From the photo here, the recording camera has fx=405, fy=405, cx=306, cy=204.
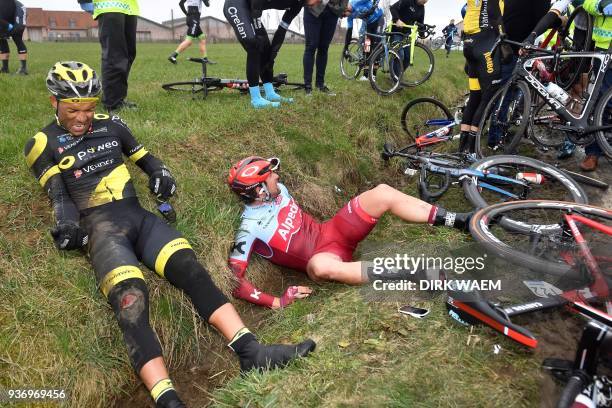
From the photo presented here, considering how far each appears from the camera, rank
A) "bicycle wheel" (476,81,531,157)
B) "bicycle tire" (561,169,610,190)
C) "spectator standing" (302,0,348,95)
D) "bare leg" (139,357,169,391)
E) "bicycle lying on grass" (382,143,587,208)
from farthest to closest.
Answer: "spectator standing" (302,0,348,95) → "bicycle wheel" (476,81,531,157) → "bicycle tire" (561,169,610,190) → "bicycle lying on grass" (382,143,587,208) → "bare leg" (139,357,169,391)

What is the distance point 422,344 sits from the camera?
2.89m

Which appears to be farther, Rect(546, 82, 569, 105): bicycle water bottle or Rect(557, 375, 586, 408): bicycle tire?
Rect(546, 82, 569, 105): bicycle water bottle

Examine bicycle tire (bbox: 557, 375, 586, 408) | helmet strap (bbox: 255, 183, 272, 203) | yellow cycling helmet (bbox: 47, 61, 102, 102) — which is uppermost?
yellow cycling helmet (bbox: 47, 61, 102, 102)

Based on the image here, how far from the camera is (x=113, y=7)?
5.75 meters

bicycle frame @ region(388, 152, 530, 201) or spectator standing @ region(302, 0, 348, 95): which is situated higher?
spectator standing @ region(302, 0, 348, 95)

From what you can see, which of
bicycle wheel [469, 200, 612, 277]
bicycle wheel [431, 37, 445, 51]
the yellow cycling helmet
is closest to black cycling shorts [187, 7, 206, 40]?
the yellow cycling helmet

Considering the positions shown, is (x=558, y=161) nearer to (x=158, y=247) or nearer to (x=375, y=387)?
(x=375, y=387)

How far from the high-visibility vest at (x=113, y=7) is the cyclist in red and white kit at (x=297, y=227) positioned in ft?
11.1

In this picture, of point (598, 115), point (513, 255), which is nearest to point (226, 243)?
point (513, 255)

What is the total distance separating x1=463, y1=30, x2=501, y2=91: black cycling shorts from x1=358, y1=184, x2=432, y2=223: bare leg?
309cm

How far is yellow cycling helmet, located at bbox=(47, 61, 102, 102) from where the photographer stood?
3551 millimetres

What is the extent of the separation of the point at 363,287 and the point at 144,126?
12.1 ft

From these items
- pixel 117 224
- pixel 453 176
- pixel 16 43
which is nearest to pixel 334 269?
pixel 117 224

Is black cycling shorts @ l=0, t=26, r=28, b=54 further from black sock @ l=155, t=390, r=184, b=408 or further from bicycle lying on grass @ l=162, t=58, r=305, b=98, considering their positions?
black sock @ l=155, t=390, r=184, b=408
